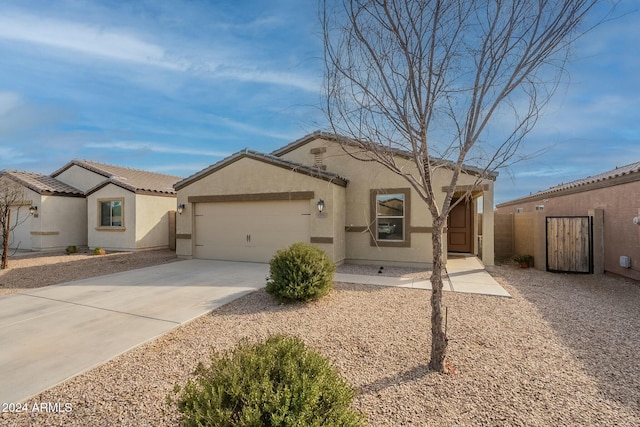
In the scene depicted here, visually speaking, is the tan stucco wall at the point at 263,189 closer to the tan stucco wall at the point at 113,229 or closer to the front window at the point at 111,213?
the tan stucco wall at the point at 113,229

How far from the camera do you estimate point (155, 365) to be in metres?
3.68

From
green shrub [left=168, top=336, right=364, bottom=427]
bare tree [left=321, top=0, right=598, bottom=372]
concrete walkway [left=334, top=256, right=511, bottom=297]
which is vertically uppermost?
bare tree [left=321, top=0, right=598, bottom=372]

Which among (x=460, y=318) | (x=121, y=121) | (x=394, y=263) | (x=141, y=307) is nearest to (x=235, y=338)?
(x=141, y=307)

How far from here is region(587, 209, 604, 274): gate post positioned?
9.40 metres

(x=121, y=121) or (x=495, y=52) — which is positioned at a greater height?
(x=121, y=121)

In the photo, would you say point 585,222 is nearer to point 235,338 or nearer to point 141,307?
point 235,338

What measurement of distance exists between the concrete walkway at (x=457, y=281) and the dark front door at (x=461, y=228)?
16.5ft

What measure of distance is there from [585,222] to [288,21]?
435 inches

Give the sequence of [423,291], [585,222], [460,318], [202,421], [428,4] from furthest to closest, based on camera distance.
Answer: [585,222] → [423,291] → [460,318] → [428,4] → [202,421]

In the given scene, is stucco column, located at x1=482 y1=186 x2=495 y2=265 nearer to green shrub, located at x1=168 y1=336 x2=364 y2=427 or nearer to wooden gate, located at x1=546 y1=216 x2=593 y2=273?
wooden gate, located at x1=546 y1=216 x2=593 y2=273

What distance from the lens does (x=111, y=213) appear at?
15039mm

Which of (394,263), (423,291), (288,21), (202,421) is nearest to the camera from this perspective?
(202,421)

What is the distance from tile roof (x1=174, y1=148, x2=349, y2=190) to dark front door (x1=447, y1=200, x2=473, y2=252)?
7.15 metres

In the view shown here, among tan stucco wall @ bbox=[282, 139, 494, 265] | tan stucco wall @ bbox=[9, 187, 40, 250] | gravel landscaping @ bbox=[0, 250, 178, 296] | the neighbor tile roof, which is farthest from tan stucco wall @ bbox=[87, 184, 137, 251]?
tan stucco wall @ bbox=[282, 139, 494, 265]
